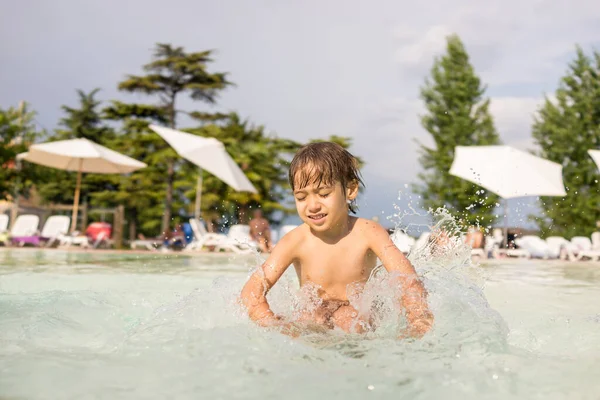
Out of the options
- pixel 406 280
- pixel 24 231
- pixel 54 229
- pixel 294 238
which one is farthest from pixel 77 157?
pixel 406 280

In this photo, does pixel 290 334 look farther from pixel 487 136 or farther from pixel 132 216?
pixel 132 216

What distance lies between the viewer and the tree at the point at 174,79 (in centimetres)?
Result: 2491

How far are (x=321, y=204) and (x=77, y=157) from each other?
14.6 meters

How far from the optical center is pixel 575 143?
20859 mm

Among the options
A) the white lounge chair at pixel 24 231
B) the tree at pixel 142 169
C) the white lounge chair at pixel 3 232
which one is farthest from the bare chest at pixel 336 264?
the tree at pixel 142 169

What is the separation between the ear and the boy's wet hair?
35mm

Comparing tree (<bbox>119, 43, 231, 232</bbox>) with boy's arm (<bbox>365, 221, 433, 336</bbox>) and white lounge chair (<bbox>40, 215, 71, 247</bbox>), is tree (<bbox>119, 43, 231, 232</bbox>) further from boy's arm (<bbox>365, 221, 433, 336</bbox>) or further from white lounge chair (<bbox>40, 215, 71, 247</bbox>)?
boy's arm (<bbox>365, 221, 433, 336</bbox>)

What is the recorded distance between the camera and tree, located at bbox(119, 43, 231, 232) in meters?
24.9

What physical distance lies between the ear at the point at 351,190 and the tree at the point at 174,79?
73.5ft

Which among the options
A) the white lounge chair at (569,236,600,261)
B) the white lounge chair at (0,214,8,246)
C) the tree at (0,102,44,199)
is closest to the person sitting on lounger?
the white lounge chair at (0,214,8,246)

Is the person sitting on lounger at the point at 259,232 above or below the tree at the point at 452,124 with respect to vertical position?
below

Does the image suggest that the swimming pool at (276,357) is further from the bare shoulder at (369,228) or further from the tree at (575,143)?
the tree at (575,143)

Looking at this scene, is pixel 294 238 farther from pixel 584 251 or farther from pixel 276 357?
pixel 584 251

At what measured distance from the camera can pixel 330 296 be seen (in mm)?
2875
